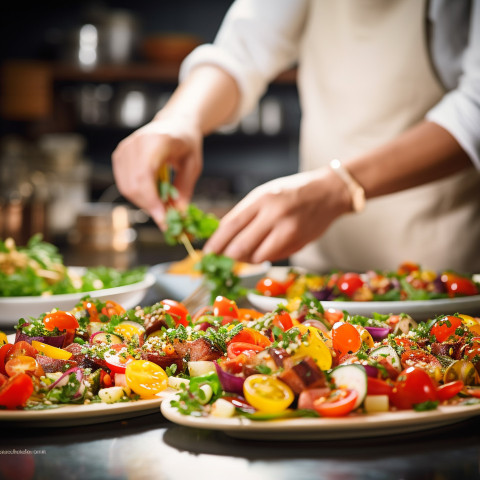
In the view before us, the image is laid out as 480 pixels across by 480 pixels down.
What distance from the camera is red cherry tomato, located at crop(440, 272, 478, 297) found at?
1.77m

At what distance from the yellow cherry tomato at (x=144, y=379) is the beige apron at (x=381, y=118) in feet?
6.01

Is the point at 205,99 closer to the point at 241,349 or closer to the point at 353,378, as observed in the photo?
the point at 241,349

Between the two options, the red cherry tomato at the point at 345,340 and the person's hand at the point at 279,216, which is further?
the person's hand at the point at 279,216

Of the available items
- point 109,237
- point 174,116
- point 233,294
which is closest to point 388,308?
point 233,294

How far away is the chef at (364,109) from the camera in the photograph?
7.14 ft

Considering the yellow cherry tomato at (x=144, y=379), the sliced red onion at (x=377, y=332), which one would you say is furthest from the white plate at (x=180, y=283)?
the yellow cherry tomato at (x=144, y=379)

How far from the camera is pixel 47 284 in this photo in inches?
Result: 86.9

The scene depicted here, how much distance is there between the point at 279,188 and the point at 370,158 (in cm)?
29

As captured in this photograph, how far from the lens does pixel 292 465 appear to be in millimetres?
889

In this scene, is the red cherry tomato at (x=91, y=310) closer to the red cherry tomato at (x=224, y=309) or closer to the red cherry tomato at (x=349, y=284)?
the red cherry tomato at (x=224, y=309)

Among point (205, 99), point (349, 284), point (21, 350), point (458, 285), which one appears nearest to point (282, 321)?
point (21, 350)

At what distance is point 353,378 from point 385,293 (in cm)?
81

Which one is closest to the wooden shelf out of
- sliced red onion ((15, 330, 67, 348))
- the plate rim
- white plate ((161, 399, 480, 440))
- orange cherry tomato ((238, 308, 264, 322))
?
the plate rim

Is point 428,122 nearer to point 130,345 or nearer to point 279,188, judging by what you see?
point 279,188
